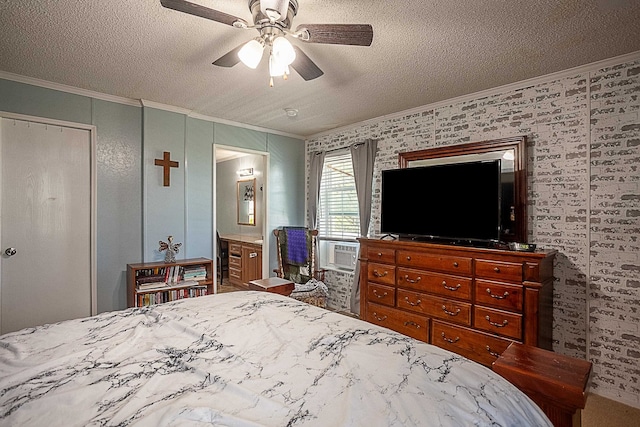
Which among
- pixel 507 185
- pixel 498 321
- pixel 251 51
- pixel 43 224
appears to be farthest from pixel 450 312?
pixel 43 224

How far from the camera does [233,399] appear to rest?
3.27 feet

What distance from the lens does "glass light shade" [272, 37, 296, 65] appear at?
1.76 m

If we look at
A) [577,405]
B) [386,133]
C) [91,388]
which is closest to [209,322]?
[91,388]

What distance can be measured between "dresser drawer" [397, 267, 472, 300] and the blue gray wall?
93.4 inches

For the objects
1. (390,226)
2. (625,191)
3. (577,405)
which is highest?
(625,191)

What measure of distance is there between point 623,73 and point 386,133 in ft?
7.00

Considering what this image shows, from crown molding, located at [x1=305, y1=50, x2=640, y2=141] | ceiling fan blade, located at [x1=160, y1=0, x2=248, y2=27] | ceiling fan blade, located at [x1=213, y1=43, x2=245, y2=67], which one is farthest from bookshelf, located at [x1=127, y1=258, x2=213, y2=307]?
crown molding, located at [x1=305, y1=50, x2=640, y2=141]

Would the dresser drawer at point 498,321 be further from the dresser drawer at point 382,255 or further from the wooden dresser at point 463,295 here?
the dresser drawer at point 382,255

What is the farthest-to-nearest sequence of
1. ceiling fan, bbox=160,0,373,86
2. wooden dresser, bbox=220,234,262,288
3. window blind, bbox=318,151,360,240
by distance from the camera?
wooden dresser, bbox=220,234,262,288
window blind, bbox=318,151,360,240
ceiling fan, bbox=160,0,373,86

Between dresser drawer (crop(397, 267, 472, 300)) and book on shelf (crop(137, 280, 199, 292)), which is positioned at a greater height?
dresser drawer (crop(397, 267, 472, 300))

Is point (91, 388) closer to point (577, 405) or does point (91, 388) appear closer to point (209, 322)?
point (209, 322)

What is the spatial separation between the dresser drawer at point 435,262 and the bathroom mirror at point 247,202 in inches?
142

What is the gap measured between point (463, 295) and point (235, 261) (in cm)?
406

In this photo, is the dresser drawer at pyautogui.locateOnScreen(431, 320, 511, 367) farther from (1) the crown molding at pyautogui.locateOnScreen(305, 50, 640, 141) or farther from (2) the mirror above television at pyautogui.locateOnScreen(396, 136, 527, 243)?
(1) the crown molding at pyautogui.locateOnScreen(305, 50, 640, 141)
